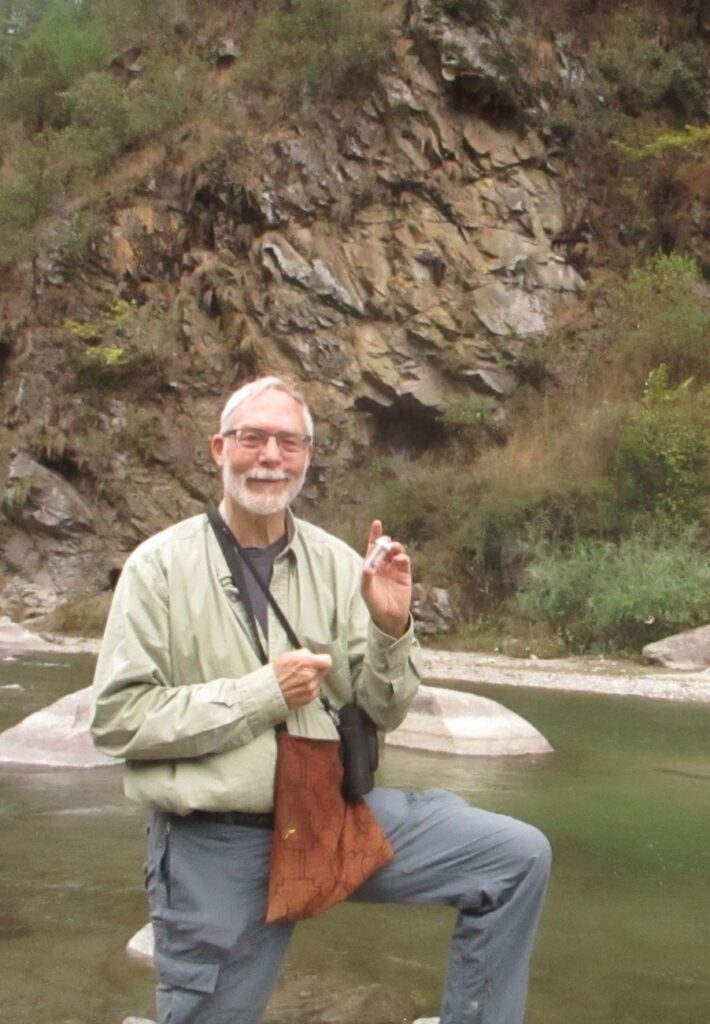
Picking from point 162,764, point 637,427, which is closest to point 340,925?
point 162,764

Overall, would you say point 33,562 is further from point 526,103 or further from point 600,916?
point 600,916

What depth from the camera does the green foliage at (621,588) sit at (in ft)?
63.4

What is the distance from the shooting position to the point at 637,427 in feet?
72.2

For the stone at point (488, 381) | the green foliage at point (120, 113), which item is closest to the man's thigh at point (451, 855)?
the stone at point (488, 381)

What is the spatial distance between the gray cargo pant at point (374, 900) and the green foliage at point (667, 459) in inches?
764

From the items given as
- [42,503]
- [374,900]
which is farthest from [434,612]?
[374,900]

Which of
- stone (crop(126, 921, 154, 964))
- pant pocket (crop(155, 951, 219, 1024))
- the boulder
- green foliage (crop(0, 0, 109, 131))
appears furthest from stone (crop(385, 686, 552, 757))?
green foliage (crop(0, 0, 109, 131))

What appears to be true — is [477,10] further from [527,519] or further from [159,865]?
[159,865]

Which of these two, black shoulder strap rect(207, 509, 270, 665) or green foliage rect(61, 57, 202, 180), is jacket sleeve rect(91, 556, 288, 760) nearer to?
black shoulder strap rect(207, 509, 270, 665)

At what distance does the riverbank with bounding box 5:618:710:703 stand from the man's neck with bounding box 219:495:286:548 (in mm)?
12669

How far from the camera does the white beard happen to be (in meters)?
2.78

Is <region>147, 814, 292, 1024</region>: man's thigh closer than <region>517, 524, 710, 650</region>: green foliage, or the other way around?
<region>147, 814, 292, 1024</region>: man's thigh

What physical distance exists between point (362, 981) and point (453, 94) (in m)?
27.5

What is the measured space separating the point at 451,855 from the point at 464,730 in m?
6.98
